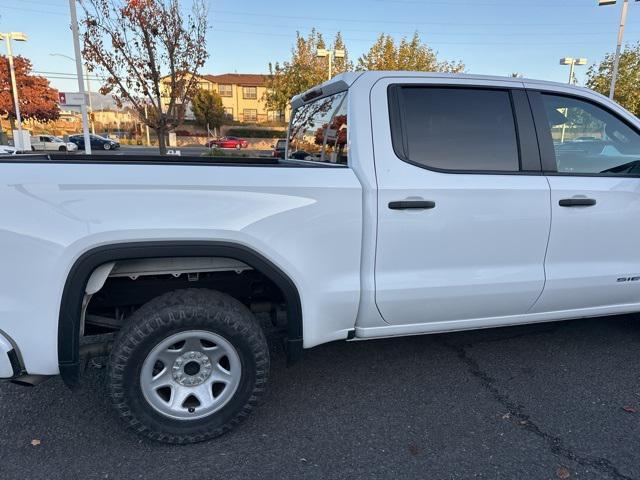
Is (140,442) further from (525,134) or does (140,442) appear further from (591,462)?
(525,134)

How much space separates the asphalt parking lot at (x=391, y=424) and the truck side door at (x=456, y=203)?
55 centimetres

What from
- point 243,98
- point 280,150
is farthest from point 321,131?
point 243,98

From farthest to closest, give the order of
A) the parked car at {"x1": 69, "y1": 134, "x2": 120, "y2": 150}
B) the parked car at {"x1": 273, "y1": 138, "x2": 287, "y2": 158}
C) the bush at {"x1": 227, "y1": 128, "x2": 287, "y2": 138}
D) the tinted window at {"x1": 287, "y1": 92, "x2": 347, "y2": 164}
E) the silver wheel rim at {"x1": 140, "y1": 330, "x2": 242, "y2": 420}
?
the bush at {"x1": 227, "y1": 128, "x2": 287, "y2": 138}, the parked car at {"x1": 69, "y1": 134, "x2": 120, "y2": 150}, the parked car at {"x1": 273, "y1": 138, "x2": 287, "y2": 158}, the tinted window at {"x1": 287, "y1": 92, "x2": 347, "y2": 164}, the silver wheel rim at {"x1": 140, "y1": 330, "x2": 242, "y2": 420}

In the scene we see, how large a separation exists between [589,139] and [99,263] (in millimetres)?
3241

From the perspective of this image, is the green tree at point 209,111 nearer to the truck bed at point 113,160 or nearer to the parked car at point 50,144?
the parked car at point 50,144

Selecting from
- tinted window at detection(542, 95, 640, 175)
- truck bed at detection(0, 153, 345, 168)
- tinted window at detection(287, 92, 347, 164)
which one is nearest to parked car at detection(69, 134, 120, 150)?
tinted window at detection(287, 92, 347, 164)

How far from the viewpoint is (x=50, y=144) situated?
123 ft

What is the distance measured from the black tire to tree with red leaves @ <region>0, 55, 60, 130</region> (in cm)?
4468

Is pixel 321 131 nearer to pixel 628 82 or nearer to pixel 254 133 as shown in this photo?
pixel 628 82

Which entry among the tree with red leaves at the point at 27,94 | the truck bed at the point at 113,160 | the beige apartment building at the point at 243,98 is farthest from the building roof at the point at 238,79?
the truck bed at the point at 113,160

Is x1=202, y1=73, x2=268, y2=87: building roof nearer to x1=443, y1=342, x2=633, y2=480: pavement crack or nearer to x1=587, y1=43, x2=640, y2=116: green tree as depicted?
x1=587, y1=43, x2=640, y2=116: green tree

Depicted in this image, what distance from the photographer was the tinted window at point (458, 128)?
2.63m

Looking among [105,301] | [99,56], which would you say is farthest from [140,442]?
[99,56]

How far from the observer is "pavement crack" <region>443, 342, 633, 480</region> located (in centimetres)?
230
